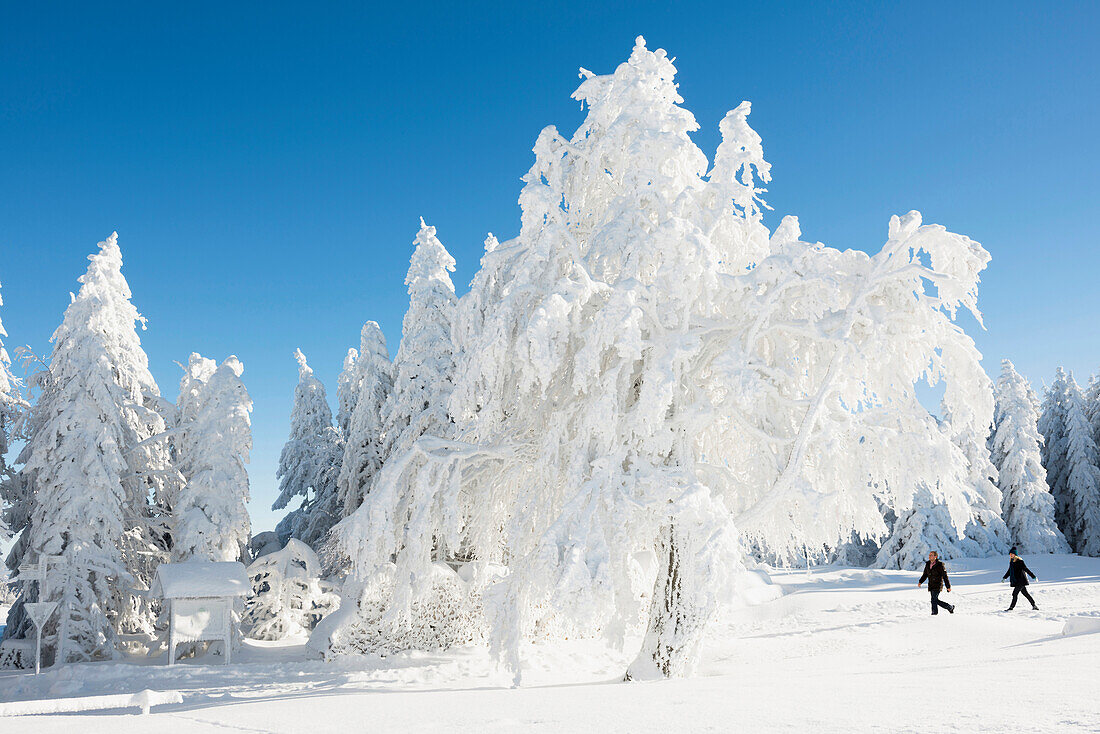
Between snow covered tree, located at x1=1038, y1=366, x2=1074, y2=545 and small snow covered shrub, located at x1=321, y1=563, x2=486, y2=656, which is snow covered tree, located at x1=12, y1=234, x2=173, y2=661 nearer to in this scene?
small snow covered shrub, located at x1=321, y1=563, x2=486, y2=656

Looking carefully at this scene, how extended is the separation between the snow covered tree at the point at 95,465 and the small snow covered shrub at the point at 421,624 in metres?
7.79

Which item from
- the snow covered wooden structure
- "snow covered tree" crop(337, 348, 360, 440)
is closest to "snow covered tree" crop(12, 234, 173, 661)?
the snow covered wooden structure

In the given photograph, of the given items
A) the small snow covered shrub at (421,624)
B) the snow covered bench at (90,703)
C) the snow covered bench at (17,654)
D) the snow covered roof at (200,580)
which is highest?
the snow covered roof at (200,580)

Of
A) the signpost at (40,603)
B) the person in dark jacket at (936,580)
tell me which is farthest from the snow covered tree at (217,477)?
the person in dark jacket at (936,580)

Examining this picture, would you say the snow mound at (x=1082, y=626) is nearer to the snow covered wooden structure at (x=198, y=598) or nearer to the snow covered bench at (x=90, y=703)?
the snow covered bench at (x=90, y=703)

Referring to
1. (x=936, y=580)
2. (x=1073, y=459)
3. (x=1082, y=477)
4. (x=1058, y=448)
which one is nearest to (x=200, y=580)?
(x=936, y=580)

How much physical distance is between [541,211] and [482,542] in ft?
20.9

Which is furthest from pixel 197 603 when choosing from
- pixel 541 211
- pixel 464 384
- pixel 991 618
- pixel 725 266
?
pixel 991 618

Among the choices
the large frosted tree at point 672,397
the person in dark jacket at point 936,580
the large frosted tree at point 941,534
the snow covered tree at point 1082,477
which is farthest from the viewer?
the snow covered tree at point 1082,477

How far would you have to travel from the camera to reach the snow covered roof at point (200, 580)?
55.1 ft

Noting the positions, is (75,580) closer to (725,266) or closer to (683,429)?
(683,429)

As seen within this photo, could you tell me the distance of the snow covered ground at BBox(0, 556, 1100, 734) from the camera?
5031 millimetres

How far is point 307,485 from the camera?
32062mm

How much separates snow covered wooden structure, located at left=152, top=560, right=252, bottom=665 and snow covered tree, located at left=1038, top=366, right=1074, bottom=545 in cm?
4379
